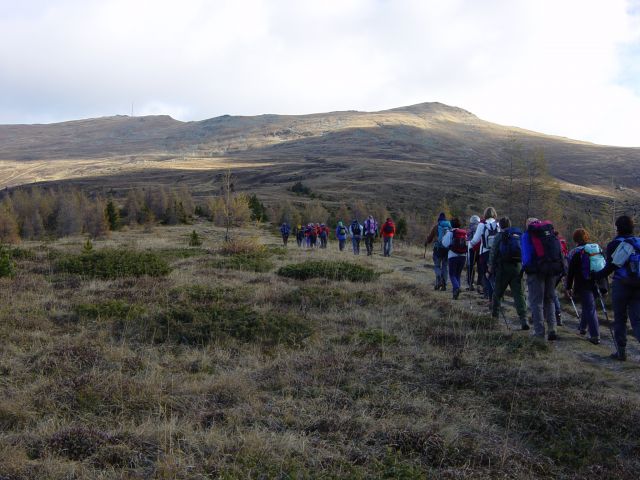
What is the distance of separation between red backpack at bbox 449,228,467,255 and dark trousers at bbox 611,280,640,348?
3940 mm

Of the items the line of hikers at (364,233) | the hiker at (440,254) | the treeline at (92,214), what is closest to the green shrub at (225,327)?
the hiker at (440,254)

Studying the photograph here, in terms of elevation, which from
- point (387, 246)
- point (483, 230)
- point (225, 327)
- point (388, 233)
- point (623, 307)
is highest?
point (483, 230)

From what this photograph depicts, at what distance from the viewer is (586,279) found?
781cm

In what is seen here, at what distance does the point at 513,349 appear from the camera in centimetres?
668

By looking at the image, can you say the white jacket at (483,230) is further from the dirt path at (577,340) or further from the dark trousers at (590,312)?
the dark trousers at (590,312)

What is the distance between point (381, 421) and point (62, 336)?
4736 millimetres

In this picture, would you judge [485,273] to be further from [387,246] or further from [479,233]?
[387,246]

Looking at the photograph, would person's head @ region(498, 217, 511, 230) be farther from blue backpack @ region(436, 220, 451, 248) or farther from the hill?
the hill

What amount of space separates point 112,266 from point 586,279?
10.0 meters

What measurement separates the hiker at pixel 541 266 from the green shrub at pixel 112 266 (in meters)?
8.12

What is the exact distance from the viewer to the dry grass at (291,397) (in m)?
3.67

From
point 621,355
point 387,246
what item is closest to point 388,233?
point 387,246

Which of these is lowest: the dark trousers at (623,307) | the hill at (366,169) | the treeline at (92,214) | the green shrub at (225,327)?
the treeline at (92,214)

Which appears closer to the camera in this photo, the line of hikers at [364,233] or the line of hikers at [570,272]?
the line of hikers at [570,272]
